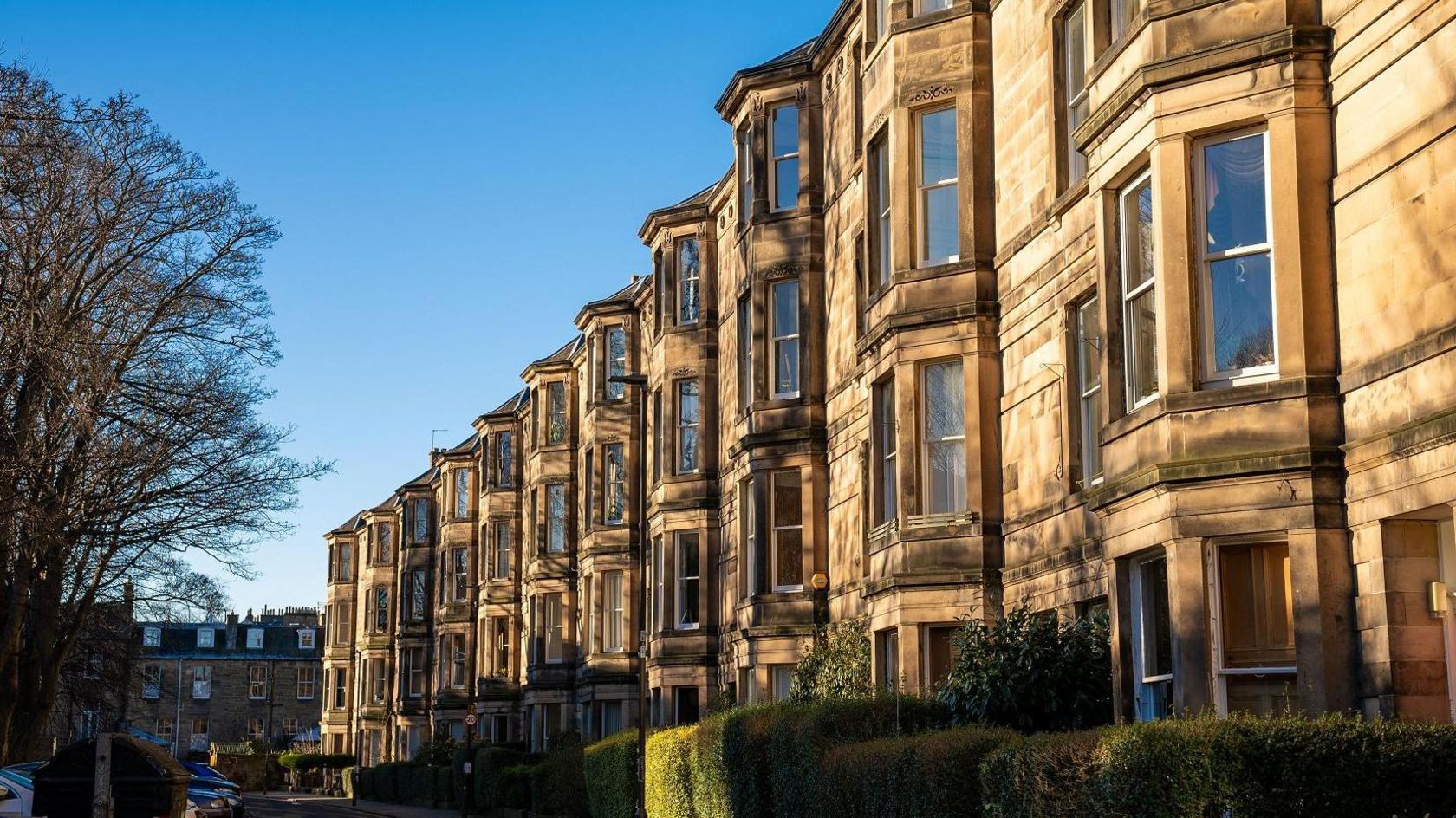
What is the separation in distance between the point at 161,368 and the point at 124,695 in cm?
1280

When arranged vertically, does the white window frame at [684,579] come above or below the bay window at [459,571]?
below

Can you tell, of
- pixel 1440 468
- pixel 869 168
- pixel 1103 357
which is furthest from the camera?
pixel 869 168

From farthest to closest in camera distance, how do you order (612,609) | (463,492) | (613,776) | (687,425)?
(463,492), (612,609), (687,425), (613,776)

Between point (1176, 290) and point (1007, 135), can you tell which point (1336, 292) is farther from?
point (1007, 135)

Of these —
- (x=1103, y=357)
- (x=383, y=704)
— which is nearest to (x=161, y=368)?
(x=1103, y=357)

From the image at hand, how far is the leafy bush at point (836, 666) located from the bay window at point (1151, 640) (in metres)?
8.25

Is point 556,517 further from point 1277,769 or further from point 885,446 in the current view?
point 1277,769

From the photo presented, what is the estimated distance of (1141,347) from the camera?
15.1 meters

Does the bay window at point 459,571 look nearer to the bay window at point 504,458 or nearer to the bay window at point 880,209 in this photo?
the bay window at point 504,458

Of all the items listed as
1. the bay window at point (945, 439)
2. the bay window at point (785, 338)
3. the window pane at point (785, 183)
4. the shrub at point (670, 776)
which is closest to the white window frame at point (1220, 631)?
the bay window at point (945, 439)

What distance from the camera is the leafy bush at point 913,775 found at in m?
14.8

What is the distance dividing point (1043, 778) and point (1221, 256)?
4466mm

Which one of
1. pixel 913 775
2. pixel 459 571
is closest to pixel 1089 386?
pixel 913 775

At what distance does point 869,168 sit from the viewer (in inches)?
964
